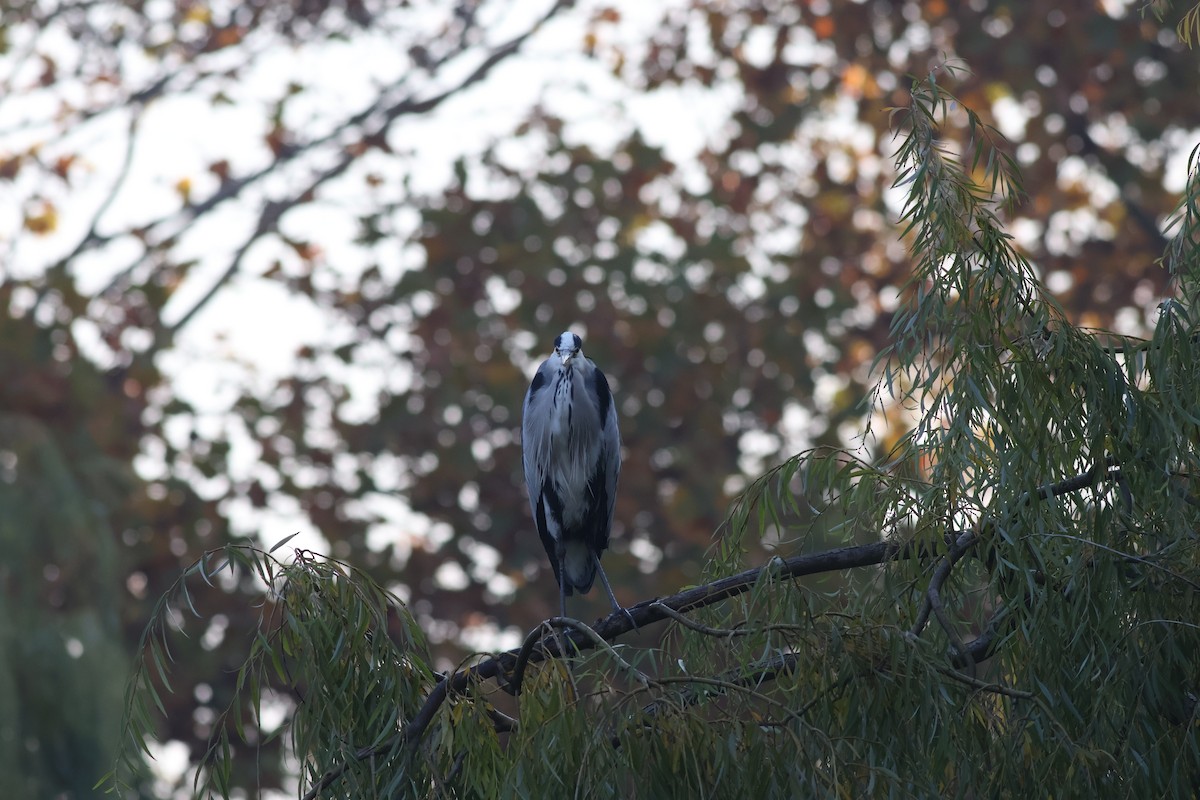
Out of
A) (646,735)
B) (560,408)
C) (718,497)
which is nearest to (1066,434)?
(646,735)

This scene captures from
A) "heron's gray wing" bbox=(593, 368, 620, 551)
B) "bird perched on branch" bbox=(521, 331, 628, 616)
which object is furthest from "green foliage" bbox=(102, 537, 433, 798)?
"heron's gray wing" bbox=(593, 368, 620, 551)

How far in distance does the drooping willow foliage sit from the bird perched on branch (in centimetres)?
190

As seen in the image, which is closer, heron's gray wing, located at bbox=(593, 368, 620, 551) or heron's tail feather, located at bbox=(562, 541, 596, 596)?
heron's gray wing, located at bbox=(593, 368, 620, 551)

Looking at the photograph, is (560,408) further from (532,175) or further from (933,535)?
(532,175)

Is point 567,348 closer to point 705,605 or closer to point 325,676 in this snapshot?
point 705,605

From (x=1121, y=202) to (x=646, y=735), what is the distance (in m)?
10.1

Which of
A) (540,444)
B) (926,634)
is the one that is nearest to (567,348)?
(540,444)

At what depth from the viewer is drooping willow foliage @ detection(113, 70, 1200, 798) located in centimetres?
248

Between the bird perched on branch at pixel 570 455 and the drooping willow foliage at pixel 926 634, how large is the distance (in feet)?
6.25

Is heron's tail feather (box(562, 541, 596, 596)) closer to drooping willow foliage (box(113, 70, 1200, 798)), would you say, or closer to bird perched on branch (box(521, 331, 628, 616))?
bird perched on branch (box(521, 331, 628, 616))

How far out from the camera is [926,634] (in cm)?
280


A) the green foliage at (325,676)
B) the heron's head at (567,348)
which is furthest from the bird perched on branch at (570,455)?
the green foliage at (325,676)

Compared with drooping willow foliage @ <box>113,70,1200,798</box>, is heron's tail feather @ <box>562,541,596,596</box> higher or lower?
lower

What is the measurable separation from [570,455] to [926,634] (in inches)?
91.1
